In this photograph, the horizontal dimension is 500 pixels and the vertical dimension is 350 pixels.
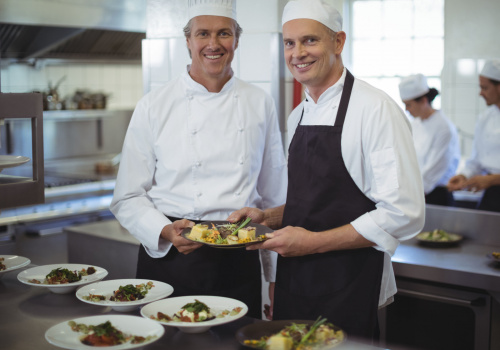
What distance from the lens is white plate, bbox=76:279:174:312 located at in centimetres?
184

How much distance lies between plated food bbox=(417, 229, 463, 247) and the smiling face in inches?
60.1

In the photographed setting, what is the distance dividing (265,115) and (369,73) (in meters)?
4.76

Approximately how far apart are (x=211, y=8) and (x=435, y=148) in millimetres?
3029

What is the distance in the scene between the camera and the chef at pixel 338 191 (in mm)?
1936

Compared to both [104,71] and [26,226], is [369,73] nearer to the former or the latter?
[104,71]

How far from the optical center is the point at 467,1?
6.48 meters

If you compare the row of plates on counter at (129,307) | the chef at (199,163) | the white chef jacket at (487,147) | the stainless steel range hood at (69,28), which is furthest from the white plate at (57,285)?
the stainless steel range hood at (69,28)

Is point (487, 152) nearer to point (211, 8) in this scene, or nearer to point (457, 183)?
point (457, 183)

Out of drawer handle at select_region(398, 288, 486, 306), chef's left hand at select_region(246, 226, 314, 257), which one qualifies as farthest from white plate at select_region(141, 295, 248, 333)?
drawer handle at select_region(398, 288, 486, 306)

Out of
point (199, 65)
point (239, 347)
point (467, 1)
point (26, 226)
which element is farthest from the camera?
point (467, 1)

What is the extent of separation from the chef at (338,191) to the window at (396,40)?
498 centimetres

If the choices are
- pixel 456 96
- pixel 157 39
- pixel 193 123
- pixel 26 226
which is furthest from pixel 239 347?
pixel 456 96

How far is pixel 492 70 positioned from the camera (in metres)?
4.44

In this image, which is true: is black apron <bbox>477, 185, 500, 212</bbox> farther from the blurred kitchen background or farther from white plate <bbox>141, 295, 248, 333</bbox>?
white plate <bbox>141, 295, 248, 333</bbox>
